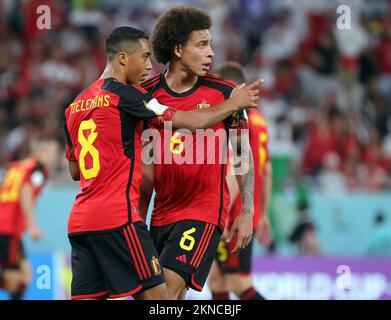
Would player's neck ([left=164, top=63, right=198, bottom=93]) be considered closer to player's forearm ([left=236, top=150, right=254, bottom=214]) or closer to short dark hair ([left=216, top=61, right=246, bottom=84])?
player's forearm ([left=236, top=150, right=254, bottom=214])

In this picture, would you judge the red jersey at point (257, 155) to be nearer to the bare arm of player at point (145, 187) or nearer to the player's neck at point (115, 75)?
the bare arm of player at point (145, 187)

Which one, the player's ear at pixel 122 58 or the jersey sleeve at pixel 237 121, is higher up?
the player's ear at pixel 122 58

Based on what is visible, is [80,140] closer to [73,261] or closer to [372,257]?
[73,261]

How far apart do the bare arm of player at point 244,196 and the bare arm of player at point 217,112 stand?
1.74 feet

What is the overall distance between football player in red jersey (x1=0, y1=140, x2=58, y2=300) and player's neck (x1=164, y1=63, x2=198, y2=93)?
16.4 feet

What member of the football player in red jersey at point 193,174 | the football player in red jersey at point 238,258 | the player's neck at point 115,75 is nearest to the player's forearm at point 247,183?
the football player in red jersey at point 193,174

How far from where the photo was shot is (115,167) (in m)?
6.63

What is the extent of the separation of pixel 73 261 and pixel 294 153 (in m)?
9.30

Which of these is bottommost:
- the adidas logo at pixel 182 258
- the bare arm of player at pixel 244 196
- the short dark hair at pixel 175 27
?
the adidas logo at pixel 182 258

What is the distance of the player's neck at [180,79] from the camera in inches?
291

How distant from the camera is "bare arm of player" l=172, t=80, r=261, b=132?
6727 mm

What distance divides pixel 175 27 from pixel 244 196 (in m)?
1.30

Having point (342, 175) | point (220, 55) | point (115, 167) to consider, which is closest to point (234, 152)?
point (115, 167)

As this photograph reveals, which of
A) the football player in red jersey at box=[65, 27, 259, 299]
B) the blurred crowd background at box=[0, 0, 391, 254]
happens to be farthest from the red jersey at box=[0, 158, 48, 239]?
the football player in red jersey at box=[65, 27, 259, 299]
